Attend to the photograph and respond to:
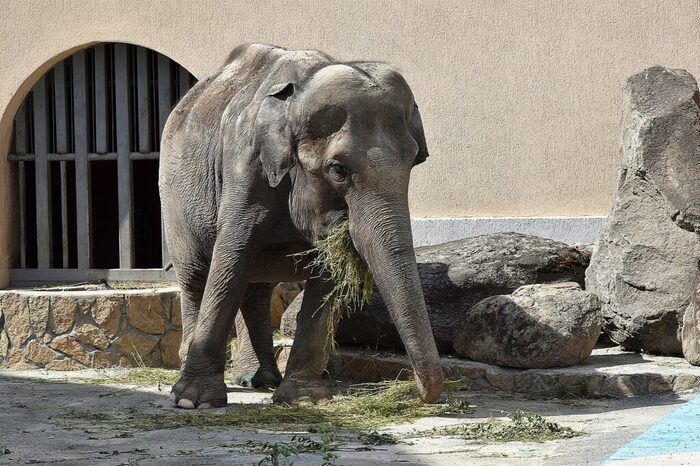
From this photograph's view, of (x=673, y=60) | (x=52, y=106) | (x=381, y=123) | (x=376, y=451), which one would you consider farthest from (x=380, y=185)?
(x=52, y=106)

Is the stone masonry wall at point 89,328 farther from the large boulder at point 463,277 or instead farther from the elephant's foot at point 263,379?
the large boulder at point 463,277

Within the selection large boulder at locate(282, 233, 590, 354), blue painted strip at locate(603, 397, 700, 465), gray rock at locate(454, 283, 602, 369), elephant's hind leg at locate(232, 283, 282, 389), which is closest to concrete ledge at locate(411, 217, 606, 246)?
large boulder at locate(282, 233, 590, 354)

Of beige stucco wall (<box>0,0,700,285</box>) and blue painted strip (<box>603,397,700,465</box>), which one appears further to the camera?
beige stucco wall (<box>0,0,700,285</box>)

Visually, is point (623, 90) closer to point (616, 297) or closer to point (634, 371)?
point (616, 297)

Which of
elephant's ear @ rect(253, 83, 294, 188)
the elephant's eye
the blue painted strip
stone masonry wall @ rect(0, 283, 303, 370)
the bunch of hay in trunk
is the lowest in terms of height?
the blue painted strip

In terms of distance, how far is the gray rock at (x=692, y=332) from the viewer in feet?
27.3

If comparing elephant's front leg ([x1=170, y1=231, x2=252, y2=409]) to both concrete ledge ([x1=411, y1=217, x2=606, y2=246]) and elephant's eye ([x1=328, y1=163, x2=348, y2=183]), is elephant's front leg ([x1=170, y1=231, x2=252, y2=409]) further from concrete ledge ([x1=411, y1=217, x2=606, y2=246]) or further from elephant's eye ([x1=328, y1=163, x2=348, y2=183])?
concrete ledge ([x1=411, y1=217, x2=606, y2=246])

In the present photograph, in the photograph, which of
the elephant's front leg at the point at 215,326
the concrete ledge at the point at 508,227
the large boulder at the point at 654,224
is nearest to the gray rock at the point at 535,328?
the large boulder at the point at 654,224

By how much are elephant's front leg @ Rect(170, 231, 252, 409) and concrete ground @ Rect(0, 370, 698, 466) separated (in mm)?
196

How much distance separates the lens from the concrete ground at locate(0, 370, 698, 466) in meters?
6.00

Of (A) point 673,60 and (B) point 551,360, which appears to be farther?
(A) point 673,60

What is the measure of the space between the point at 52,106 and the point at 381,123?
610 cm

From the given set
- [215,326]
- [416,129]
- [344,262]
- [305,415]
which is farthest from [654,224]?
[215,326]

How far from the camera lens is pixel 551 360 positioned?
8453 millimetres
